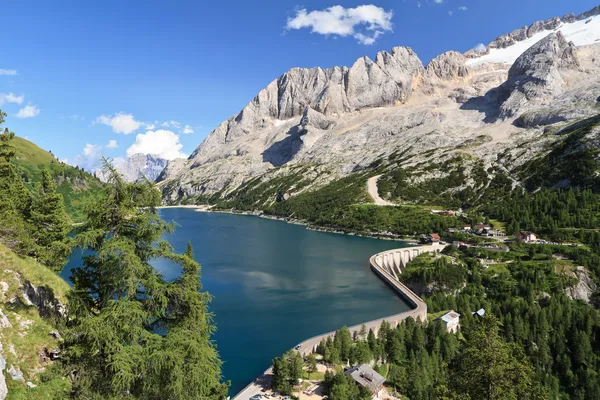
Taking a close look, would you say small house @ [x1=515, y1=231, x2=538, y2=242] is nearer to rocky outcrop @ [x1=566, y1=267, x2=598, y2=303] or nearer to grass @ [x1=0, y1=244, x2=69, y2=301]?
rocky outcrop @ [x1=566, y1=267, x2=598, y2=303]

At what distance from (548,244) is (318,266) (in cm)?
6552

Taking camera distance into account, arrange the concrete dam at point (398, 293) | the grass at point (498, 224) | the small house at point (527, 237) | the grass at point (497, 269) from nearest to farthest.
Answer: the concrete dam at point (398, 293) < the grass at point (497, 269) < the small house at point (527, 237) < the grass at point (498, 224)

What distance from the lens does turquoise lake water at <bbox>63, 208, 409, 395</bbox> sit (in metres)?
55.5

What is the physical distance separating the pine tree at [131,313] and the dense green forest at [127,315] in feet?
0.12

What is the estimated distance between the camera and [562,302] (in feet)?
241

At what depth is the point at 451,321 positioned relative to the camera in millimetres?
60562

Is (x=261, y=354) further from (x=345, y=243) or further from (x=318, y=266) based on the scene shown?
(x=345, y=243)

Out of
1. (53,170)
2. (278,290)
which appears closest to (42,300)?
(278,290)

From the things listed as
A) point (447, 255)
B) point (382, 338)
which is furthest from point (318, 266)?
point (382, 338)

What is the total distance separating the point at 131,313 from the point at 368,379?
34.9 m

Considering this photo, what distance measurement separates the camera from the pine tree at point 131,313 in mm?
13484

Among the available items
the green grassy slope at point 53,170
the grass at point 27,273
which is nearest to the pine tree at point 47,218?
the grass at point 27,273

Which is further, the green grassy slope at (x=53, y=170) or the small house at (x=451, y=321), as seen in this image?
the green grassy slope at (x=53, y=170)

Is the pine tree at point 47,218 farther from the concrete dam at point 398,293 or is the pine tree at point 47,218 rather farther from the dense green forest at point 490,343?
the dense green forest at point 490,343
